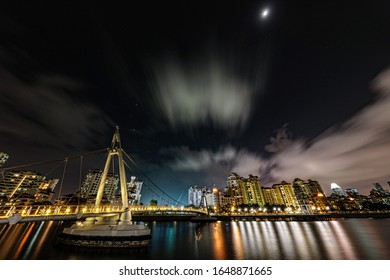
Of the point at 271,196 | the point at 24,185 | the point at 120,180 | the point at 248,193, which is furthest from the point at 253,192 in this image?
the point at 24,185

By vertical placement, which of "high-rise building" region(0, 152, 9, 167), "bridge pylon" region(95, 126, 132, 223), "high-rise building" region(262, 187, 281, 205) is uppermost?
"high-rise building" region(0, 152, 9, 167)

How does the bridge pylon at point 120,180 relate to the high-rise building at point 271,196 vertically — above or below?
below

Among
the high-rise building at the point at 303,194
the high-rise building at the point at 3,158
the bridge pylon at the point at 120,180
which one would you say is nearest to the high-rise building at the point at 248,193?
the high-rise building at the point at 303,194

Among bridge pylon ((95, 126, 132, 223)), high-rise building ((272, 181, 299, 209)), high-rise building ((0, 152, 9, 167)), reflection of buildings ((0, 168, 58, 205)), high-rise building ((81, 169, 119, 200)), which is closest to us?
bridge pylon ((95, 126, 132, 223))

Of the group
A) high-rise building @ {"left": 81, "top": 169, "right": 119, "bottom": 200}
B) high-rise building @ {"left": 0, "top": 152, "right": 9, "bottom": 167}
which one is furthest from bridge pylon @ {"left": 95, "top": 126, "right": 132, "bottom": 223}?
high-rise building @ {"left": 81, "top": 169, "right": 119, "bottom": 200}

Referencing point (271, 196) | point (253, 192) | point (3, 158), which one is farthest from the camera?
point (271, 196)

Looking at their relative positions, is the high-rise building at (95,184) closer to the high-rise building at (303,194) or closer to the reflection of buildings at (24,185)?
the reflection of buildings at (24,185)

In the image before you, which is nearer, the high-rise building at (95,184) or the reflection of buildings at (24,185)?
the reflection of buildings at (24,185)

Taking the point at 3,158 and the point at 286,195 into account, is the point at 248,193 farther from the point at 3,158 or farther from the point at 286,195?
the point at 3,158

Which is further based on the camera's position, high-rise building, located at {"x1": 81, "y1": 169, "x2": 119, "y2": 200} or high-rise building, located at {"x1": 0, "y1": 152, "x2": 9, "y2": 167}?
high-rise building, located at {"x1": 81, "y1": 169, "x2": 119, "y2": 200}

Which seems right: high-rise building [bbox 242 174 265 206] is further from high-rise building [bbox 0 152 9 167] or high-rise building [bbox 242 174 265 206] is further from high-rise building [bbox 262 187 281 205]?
high-rise building [bbox 0 152 9 167]

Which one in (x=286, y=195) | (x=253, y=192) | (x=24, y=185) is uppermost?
(x=24, y=185)
